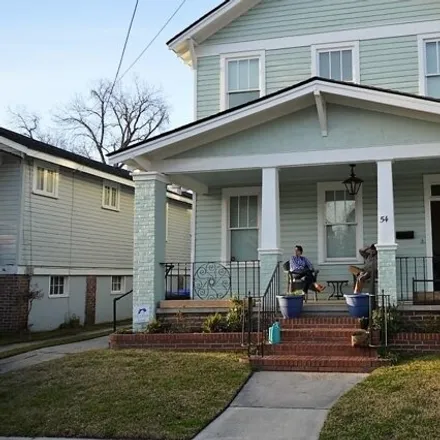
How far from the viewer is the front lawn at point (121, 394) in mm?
6961

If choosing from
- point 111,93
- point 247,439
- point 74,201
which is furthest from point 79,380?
point 111,93

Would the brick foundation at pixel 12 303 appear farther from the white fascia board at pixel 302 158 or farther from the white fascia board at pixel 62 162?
the white fascia board at pixel 302 158

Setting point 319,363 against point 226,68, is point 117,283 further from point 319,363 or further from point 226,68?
point 319,363

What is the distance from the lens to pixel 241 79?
15016 mm

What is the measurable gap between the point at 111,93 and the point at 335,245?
38725 mm

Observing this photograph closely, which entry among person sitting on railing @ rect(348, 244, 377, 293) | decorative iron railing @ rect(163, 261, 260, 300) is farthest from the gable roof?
person sitting on railing @ rect(348, 244, 377, 293)

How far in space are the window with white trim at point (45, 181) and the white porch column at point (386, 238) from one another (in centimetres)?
1045

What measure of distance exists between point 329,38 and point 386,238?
18.6 ft

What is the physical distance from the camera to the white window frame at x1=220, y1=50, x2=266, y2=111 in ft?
48.5

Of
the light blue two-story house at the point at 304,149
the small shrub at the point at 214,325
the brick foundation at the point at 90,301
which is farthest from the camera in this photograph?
the brick foundation at the point at 90,301

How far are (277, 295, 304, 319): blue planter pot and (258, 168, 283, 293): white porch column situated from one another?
0.64 m

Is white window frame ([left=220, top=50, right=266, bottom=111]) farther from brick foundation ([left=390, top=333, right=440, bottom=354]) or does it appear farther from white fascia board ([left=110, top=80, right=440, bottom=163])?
brick foundation ([left=390, top=333, right=440, bottom=354])

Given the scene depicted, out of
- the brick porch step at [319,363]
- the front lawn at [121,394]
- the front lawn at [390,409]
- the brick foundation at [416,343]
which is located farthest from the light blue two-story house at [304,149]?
the front lawn at [390,409]

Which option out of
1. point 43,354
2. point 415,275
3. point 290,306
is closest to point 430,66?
point 415,275
